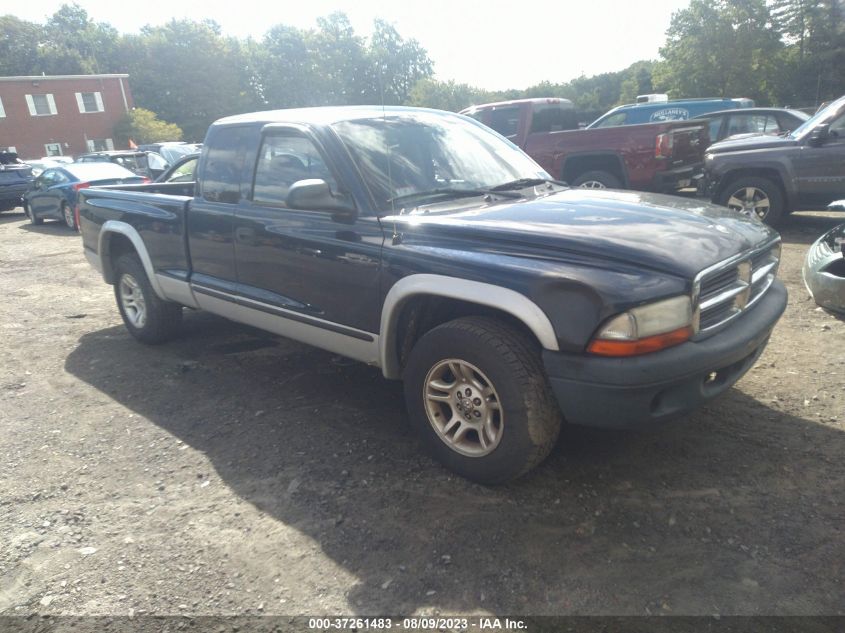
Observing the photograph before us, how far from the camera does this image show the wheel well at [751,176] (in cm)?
841

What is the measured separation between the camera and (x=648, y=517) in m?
2.90

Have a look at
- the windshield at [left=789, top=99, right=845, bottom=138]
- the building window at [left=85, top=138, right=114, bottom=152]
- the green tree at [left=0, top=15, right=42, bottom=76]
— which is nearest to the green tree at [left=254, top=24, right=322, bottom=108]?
the building window at [left=85, top=138, right=114, bottom=152]

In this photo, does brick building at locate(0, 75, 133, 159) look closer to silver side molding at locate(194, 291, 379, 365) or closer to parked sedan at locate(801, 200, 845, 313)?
silver side molding at locate(194, 291, 379, 365)

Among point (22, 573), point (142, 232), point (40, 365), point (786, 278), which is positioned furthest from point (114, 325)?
point (786, 278)

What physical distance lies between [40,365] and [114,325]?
1.13 metres

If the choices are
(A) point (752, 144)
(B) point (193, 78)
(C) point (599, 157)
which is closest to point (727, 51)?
(C) point (599, 157)

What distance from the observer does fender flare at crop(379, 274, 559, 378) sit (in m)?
2.78

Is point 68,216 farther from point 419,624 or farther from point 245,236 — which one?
point 419,624

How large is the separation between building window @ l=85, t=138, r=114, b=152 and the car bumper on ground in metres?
49.3

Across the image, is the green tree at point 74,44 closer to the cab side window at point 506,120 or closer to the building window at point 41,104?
the building window at point 41,104

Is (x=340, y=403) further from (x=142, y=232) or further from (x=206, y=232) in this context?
(x=142, y=232)

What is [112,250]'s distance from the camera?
5902 millimetres

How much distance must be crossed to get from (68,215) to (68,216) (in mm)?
26

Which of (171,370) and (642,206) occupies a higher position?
(642,206)
